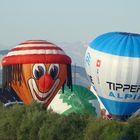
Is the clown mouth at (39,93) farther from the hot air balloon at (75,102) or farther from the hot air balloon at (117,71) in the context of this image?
the hot air balloon at (117,71)

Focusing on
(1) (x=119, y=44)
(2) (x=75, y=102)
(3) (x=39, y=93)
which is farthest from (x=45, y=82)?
(1) (x=119, y=44)

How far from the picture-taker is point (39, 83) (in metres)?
31.2

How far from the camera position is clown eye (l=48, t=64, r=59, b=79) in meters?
31.6

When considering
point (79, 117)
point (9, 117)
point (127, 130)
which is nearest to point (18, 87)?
point (9, 117)

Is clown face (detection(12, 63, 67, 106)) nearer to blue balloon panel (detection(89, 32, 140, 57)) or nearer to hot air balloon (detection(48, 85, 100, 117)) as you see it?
hot air balloon (detection(48, 85, 100, 117))

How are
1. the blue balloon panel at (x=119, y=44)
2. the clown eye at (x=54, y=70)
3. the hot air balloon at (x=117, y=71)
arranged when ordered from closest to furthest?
1. the hot air balloon at (x=117, y=71)
2. the blue balloon panel at (x=119, y=44)
3. the clown eye at (x=54, y=70)

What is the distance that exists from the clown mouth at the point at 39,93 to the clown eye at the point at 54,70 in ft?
1.11

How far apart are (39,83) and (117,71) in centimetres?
489

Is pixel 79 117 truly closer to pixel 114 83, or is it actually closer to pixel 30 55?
pixel 114 83

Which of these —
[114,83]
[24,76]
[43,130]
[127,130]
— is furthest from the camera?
[24,76]

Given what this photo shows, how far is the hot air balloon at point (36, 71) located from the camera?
102ft

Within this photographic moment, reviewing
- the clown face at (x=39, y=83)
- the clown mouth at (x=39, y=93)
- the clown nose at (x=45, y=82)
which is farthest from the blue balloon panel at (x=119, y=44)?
the clown mouth at (x=39, y=93)

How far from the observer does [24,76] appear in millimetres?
31281

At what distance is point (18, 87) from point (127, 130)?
11.2m
